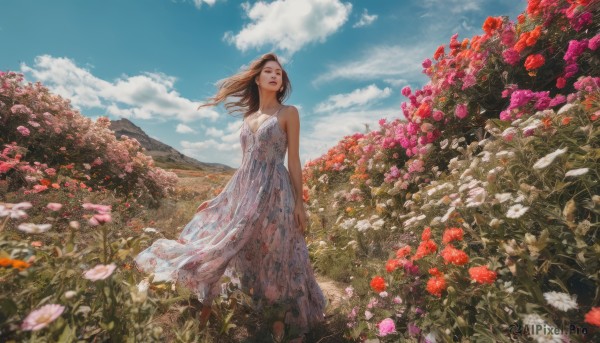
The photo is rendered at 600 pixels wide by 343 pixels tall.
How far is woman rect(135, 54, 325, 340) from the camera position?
270cm

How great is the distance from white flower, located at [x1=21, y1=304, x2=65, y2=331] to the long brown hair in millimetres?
2711

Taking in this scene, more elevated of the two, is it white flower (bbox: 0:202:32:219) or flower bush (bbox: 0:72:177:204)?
flower bush (bbox: 0:72:177:204)

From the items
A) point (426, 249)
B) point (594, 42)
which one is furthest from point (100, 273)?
point (594, 42)

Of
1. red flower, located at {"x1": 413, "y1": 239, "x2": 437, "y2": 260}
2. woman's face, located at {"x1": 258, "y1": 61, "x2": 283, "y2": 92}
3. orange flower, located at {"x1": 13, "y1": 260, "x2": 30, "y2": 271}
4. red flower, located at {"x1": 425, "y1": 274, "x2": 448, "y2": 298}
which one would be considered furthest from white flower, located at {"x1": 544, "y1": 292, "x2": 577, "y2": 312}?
woman's face, located at {"x1": 258, "y1": 61, "x2": 283, "y2": 92}

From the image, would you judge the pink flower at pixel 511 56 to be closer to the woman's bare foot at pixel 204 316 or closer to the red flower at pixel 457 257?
the red flower at pixel 457 257

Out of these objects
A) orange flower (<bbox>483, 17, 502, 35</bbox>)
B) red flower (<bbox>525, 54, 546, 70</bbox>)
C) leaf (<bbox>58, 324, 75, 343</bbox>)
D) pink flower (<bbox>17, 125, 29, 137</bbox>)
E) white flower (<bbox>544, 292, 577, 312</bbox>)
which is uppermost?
orange flower (<bbox>483, 17, 502, 35</bbox>)

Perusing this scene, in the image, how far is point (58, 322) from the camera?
Answer: 49.2 inches

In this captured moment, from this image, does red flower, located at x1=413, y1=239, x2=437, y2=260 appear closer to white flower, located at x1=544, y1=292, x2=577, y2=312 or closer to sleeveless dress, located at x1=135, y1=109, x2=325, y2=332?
white flower, located at x1=544, y1=292, x2=577, y2=312

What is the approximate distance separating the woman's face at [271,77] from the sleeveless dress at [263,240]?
0.35 meters

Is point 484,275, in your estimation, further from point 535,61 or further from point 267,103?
point 535,61

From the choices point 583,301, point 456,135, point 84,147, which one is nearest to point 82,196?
point 84,147

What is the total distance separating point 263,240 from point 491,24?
3.96 metres

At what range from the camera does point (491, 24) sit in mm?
4137

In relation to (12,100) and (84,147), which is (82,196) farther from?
(12,100)
